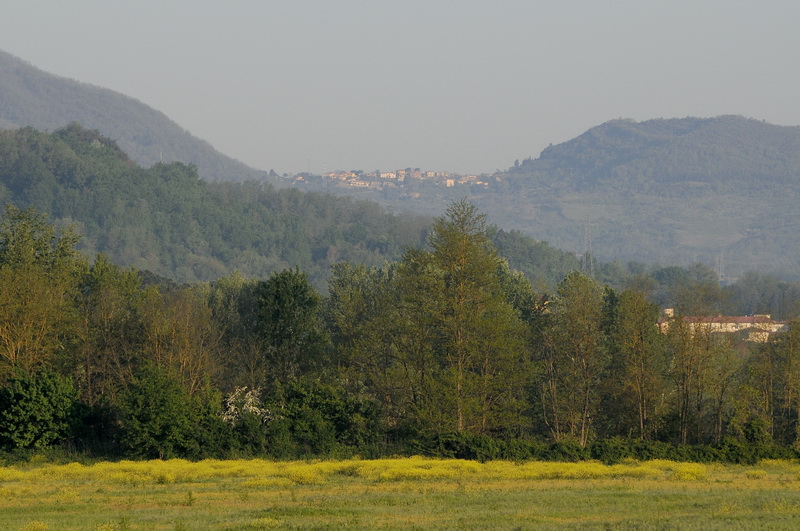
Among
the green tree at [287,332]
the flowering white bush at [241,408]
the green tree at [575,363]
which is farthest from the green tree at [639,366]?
the flowering white bush at [241,408]

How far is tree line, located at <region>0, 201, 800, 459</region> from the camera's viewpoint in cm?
4722

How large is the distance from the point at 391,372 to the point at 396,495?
2079 cm

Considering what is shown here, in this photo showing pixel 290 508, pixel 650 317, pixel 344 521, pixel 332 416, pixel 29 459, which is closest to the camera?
pixel 344 521

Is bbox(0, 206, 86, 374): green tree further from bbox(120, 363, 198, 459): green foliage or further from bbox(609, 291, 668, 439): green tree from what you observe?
bbox(609, 291, 668, 439): green tree

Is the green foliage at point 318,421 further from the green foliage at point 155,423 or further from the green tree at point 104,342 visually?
the green tree at point 104,342

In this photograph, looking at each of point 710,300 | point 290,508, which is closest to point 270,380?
point 710,300

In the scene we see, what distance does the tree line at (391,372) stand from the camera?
155ft

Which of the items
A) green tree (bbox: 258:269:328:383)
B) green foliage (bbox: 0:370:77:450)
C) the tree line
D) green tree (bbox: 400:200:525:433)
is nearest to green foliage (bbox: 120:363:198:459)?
the tree line

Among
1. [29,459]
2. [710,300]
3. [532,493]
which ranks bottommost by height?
[29,459]

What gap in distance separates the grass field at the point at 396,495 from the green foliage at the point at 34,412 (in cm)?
257

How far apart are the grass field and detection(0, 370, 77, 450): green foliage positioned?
2574 mm

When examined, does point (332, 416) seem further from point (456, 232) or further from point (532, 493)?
point (532, 493)

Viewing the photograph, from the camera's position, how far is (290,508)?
96.3 ft

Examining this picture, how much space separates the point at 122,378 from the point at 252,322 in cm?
1234
